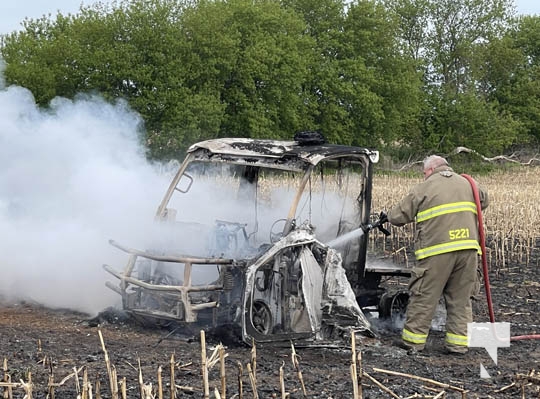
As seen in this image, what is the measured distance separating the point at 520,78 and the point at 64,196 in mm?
56183

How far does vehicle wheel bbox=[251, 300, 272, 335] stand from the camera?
7344 mm

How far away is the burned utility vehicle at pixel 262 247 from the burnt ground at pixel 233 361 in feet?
0.82

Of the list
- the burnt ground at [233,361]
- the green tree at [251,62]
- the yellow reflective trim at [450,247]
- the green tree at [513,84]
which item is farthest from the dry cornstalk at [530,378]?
the green tree at [513,84]

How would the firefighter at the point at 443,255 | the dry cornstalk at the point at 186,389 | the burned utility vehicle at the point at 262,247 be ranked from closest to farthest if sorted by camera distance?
the dry cornstalk at the point at 186,389, the burned utility vehicle at the point at 262,247, the firefighter at the point at 443,255

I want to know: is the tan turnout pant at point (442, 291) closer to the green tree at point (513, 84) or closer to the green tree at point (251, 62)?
the green tree at point (251, 62)

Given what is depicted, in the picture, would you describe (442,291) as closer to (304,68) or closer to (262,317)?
(262,317)

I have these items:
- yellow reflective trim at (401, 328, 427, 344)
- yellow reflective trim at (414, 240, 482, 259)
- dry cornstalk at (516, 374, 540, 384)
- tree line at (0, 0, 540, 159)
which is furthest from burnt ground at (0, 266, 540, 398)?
tree line at (0, 0, 540, 159)

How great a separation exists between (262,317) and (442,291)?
176 cm

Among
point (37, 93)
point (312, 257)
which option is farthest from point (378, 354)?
point (37, 93)

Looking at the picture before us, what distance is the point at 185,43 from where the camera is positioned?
124ft

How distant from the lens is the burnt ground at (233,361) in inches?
224

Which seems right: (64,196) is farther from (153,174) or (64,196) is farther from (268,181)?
(268,181)

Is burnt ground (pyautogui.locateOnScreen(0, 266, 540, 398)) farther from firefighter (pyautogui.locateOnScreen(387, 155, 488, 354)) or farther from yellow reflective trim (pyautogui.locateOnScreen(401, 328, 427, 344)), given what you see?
firefighter (pyautogui.locateOnScreen(387, 155, 488, 354))

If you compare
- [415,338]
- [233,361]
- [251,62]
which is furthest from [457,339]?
[251,62]
